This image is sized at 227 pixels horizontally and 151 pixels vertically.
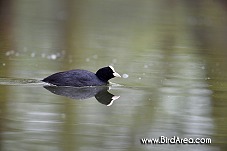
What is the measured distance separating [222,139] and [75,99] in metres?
3.05

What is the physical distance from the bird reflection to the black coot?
9 centimetres

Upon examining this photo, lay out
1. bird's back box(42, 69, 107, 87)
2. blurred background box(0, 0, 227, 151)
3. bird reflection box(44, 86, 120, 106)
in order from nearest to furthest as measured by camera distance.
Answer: blurred background box(0, 0, 227, 151) → bird reflection box(44, 86, 120, 106) → bird's back box(42, 69, 107, 87)

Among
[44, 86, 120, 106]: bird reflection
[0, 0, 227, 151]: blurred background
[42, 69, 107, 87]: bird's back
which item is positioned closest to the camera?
[0, 0, 227, 151]: blurred background

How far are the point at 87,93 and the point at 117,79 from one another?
1576 mm

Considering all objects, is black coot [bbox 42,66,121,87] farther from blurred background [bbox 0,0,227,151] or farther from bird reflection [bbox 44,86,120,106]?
blurred background [bbox 0,0,227,151]

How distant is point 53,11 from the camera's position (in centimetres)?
3081

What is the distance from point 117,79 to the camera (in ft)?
45.2

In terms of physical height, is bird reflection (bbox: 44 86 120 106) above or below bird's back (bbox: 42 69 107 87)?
below

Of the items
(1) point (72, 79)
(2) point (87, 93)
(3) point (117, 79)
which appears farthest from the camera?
(3) point (117, 79)

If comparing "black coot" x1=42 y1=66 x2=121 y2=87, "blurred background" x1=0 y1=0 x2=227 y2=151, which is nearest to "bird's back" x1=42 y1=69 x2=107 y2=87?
"black coot" x1=42 y1=66 x2=121 y2=87

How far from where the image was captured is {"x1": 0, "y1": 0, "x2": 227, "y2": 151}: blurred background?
9281mm

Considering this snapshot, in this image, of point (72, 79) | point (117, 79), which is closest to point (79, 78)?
point (72, 79)

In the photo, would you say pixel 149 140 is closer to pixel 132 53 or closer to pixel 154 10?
pixel 132 53

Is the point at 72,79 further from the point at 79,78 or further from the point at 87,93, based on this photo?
the point at 87,93
